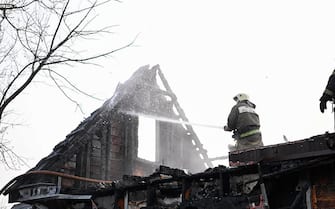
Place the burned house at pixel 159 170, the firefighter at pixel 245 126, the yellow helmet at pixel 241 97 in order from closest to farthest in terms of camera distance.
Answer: the burned house at pixel 159 170, the firefighter at pixel 245 126, the yellow helmet at pixel 241 97

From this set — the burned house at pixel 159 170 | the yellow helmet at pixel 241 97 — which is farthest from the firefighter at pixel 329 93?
the yellow helmet at pixel 241 97

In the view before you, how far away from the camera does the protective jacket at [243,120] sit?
8.41 m

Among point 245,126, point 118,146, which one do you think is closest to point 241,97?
point 245,126

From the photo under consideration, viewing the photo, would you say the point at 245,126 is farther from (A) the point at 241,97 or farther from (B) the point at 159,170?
(B) the point at 159,170

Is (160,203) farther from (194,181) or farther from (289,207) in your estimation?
(289,207)

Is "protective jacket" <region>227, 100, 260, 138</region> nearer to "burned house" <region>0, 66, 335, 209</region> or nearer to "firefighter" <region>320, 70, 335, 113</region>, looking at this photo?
"burned house" <region>0, 66, 335, 209</region>

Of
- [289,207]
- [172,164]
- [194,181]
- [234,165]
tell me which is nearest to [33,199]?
[194,181]

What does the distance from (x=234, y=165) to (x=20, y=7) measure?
4186 millimetres

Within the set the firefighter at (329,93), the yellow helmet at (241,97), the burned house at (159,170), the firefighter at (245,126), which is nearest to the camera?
the burned house at (159,170)

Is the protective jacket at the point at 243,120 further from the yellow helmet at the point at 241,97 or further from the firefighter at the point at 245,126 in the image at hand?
the yellow helmet at the point at 241,97

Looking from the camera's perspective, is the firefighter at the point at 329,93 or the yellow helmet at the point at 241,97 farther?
the yellow helmet at the point at 241,97

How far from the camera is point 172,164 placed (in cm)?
1352

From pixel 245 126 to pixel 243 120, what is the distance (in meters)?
0.15

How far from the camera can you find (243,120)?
332 inches
